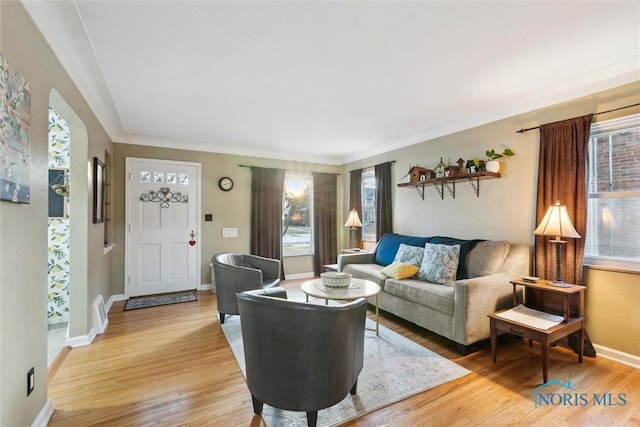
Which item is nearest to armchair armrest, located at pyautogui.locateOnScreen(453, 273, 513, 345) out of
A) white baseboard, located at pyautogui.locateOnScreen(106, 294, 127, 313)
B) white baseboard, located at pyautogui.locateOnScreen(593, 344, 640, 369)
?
white baseboard, located at pyautogui.locateOnScreen(593, 344, 640, 369)

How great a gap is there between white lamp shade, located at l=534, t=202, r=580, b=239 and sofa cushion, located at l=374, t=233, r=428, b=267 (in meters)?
1.47

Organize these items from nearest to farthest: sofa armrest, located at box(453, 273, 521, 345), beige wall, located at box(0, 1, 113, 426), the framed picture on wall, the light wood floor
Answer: beige wall, located at box(0, 1, 113, 426) < the light wood floor < sofa armrest, located at box(453, 273, 521, 345) < the framed picture on wall

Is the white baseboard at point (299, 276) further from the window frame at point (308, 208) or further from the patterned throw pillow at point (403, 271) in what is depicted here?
the patterned throw pillow at point (403, 271)

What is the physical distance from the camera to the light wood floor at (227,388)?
1817mm

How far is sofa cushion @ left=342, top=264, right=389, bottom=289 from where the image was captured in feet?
11.6

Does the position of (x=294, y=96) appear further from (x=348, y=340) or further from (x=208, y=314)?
(x=208, y=314)

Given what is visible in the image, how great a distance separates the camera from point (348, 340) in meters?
1.69

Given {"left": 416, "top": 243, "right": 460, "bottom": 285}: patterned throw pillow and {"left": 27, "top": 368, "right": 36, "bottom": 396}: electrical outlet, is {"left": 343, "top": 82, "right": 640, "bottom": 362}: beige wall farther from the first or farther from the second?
{"left": 27, "top": 368, "right": 36, "bottom": 396}: electrical outlet

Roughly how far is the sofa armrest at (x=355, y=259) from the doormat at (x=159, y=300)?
2194mm

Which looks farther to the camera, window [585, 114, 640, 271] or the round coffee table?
the round coffee table

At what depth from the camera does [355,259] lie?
4.36m

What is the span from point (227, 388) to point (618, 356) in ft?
10.6

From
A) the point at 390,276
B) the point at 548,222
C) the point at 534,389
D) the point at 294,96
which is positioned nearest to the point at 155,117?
the point at 294,96

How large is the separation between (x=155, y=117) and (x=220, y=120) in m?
0.78
